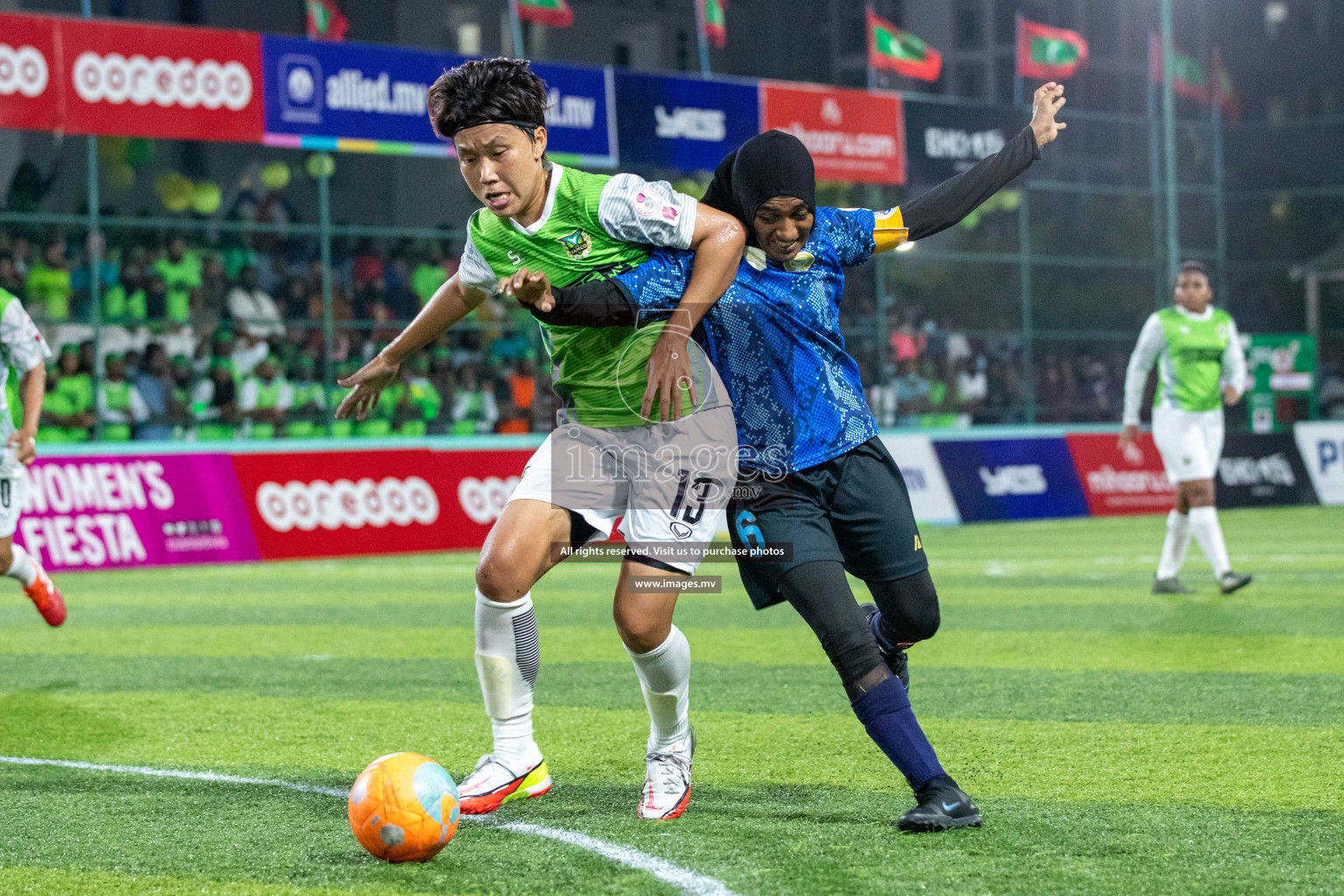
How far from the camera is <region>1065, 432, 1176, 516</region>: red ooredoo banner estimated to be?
2080 centimetres

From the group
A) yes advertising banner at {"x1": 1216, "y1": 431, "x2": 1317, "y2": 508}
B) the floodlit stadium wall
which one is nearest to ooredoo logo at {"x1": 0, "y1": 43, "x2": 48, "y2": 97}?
the floodlit stadium wall

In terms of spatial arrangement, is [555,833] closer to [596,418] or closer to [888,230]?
[596,418]

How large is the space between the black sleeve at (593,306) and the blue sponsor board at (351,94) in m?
12.5

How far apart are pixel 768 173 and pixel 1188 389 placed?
755 centimetres

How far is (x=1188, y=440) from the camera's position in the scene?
36.0 ft

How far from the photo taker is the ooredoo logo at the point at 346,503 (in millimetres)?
15594

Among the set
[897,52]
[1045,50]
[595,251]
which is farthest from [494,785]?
[1045,50]

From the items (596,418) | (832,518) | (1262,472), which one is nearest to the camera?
(832,518)

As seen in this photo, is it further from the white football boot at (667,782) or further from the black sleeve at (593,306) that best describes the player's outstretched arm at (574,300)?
the white football boot at (667,782)

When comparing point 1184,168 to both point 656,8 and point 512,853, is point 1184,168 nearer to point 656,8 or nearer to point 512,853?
point 656,8

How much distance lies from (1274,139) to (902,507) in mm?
40631

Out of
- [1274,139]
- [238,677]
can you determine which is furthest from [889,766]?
[1274,139]

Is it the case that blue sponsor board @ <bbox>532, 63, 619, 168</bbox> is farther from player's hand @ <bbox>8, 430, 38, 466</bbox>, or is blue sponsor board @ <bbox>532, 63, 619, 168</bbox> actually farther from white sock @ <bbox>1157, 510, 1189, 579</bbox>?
player's hand @ <bbox>8, 430, 38, 466</bbox>

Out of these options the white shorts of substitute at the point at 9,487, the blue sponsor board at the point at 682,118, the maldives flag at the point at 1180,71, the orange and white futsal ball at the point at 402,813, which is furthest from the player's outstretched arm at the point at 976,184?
the maldives flag at the point at 1180,71
